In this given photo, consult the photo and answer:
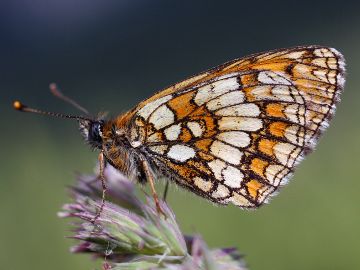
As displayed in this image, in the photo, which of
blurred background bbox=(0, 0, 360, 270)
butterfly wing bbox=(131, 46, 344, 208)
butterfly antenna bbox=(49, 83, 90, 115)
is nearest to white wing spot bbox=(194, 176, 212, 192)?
butterfly wing bbox=(131, 46, 344, 208)

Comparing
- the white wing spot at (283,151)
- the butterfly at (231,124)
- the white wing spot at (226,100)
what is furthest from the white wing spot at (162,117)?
the white wing spot at (283,151)

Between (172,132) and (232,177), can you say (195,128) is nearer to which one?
(172,132)

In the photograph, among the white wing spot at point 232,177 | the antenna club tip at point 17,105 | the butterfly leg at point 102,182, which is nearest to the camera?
the butterfly leg at point 102,182

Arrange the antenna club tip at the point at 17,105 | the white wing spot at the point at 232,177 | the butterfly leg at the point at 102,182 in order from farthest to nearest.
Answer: the white wing spot at the point at 232,177 < the antenna club tip at the point at 17,105 < the butterfly leg at the point at 102,182

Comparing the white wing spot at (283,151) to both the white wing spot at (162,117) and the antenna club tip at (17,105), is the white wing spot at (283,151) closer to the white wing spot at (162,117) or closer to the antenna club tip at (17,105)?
the white wing spot at (162,117)

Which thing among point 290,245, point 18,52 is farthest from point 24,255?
point 18,52

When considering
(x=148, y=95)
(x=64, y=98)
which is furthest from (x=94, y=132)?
(x=148, y=95)
